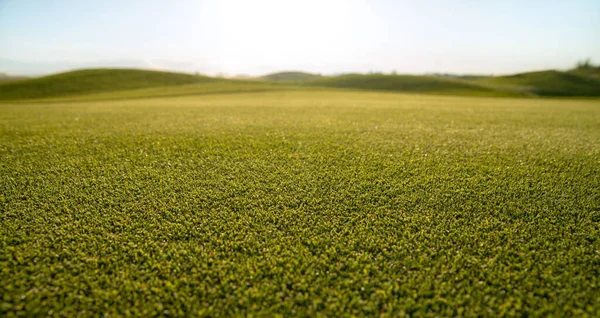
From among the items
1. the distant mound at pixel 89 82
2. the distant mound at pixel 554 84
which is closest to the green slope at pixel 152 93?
the distant mound at pixel 89 82

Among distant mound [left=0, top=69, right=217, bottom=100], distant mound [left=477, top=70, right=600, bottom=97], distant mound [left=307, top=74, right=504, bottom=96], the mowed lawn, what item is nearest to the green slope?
distant mound [left=0, top=69, right=217, bottom=100]

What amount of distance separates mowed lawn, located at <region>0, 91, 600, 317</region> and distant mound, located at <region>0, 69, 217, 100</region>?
32265 millimetres

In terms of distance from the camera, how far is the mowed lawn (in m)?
1.45

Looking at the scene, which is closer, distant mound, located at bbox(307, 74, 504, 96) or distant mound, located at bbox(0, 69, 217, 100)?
distant mound, located at bbox(0, 69, 217, 100)

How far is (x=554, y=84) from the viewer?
40.8 metres

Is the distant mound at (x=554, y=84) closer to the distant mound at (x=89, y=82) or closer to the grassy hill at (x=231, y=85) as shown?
the grassy hill at (x=231, y=85)

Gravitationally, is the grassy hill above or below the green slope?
above

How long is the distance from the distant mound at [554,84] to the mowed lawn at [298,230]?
42528 millimetres

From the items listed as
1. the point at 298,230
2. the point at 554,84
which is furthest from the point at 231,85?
the point at 554,84

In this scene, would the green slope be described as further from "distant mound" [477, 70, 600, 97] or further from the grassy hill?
"distant mound" [477, 70, 600, 97]

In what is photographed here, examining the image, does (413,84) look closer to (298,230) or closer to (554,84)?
(554,84)

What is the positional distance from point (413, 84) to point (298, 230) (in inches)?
1755

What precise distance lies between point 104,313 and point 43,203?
4.97 ft

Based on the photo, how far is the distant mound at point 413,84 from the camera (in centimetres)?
3755
